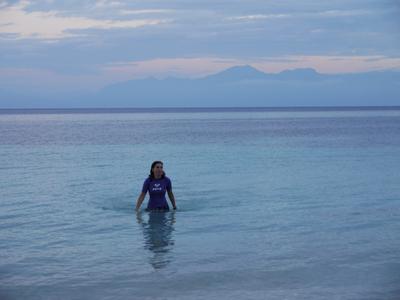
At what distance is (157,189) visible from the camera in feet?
48.8

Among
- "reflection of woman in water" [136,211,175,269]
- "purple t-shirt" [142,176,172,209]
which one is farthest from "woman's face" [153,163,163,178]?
"reflection of woman in water" [136,211,175,269]

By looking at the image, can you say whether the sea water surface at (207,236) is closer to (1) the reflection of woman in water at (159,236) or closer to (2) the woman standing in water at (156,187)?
(1) the reflection of woman in water at (159,236)

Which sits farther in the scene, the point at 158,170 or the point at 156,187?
the point at 156,187

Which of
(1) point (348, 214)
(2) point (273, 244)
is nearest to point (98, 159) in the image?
(1) point (348, 214)

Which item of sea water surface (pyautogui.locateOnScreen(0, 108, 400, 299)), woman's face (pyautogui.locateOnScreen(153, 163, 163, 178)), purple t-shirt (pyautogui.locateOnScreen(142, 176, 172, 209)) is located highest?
woman's face (pyautogui.locateOnScreen(153, 163, 163, 178))

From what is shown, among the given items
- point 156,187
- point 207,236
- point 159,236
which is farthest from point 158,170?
point 207,236

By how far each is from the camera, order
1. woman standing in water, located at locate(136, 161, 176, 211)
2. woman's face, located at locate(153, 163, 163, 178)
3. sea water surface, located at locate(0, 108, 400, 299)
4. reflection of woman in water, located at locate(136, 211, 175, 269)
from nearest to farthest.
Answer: sea water surface, located at locate(0, 108, 400, 299)
reflection of woman in water, located at locate(136, 211, 175, 269)
woman's face, located at locate(153, 163, 163, 178)
woman standing in water, located at locate(136, 161, 176, 211)

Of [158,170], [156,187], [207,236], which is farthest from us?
[156,187]

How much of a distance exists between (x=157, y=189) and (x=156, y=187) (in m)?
0.08

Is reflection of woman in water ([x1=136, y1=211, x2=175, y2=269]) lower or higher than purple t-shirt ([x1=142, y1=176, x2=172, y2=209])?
lower

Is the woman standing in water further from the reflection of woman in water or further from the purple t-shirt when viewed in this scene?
the reflection of woman in water

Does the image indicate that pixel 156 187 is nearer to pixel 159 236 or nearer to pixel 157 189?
pixel 157 189

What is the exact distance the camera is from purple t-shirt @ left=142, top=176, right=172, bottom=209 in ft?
48.3

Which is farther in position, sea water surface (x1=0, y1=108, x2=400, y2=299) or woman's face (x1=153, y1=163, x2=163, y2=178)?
woman's face (x1=153, y1=163, x2=163, y2=178)
